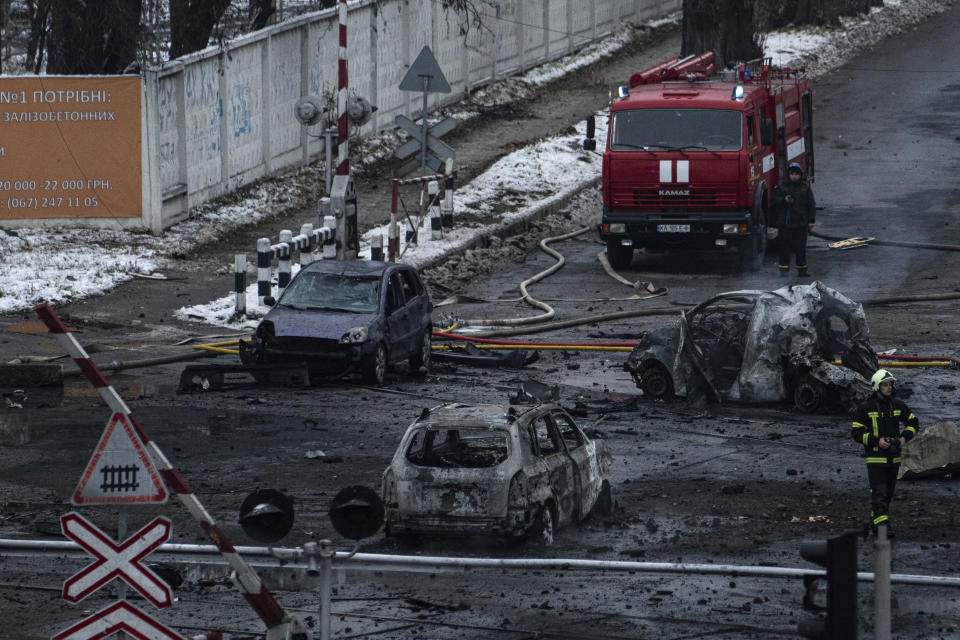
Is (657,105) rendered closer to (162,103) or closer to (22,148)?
(162,103)

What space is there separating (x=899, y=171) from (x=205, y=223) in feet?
53.7

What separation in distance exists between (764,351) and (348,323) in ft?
16.5

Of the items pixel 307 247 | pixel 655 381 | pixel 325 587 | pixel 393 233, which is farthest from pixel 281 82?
pixel 325 587

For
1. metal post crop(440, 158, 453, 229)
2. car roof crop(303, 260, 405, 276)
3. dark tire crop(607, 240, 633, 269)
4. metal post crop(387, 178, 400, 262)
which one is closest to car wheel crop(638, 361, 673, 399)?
car roof crop(303, 260, 405, 276)

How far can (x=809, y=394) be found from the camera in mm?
17781

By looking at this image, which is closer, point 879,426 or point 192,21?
point 879,426

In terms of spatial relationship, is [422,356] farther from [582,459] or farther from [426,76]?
[426,76]

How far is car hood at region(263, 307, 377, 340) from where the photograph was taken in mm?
19125

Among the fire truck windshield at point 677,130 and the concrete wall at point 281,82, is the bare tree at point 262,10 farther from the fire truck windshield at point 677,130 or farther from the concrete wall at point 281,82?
the fire truck windshield at point 677,130

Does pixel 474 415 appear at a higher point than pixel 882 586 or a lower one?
lower

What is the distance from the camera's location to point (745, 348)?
1831 centimetres

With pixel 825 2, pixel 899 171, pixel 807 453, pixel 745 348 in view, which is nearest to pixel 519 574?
pixel 807 453

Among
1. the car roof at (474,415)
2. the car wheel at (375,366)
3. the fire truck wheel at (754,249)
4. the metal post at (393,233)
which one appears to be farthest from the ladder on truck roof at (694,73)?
the car roof at (474,415)

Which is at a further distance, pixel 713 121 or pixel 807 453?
pixel 713 121
